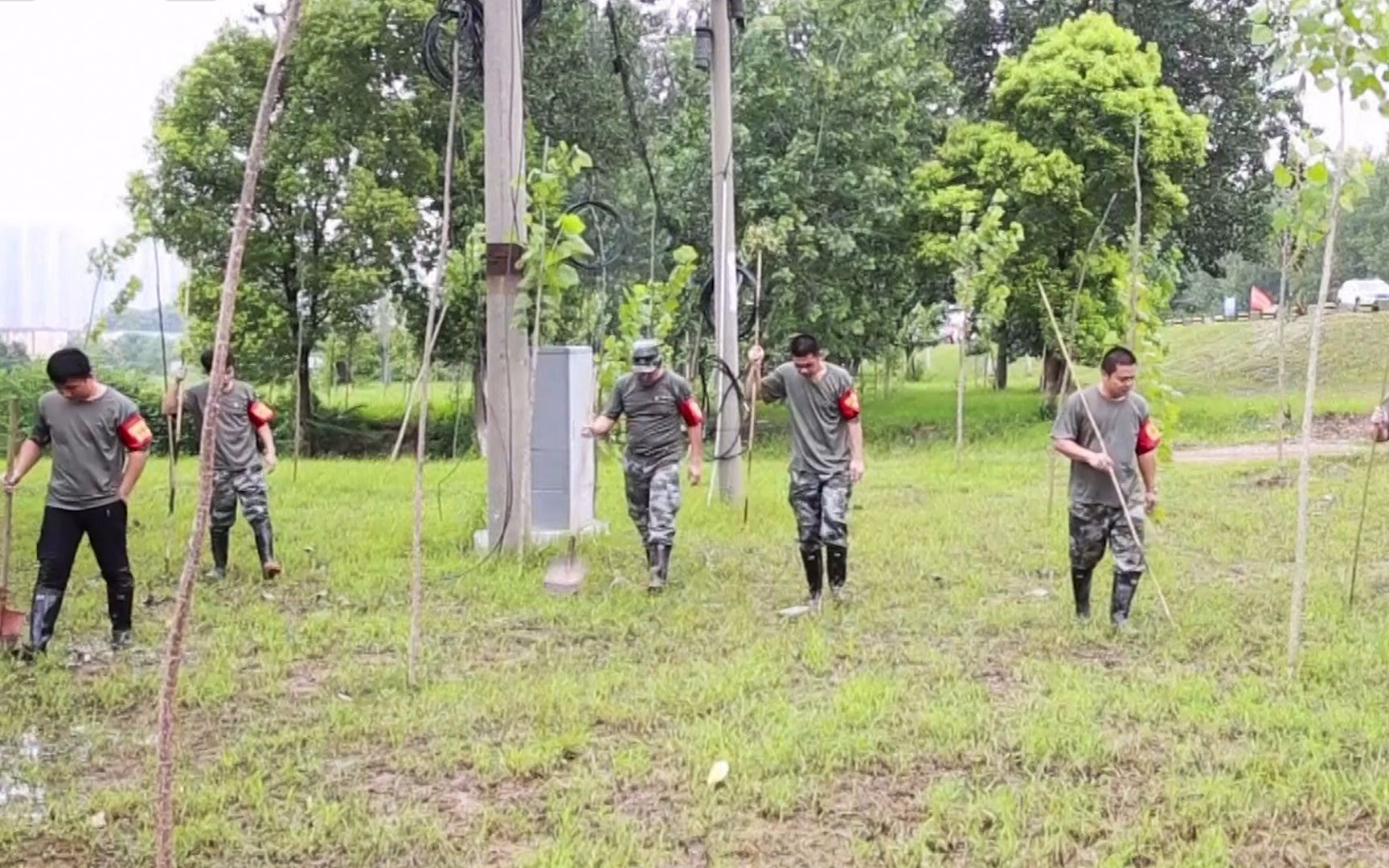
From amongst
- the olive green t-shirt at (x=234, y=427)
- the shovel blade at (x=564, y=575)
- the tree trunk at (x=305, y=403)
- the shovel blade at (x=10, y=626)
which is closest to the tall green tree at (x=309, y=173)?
the tree trunk at (x=305, y=403)

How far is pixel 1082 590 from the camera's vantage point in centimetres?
662

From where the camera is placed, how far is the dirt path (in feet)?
51.2

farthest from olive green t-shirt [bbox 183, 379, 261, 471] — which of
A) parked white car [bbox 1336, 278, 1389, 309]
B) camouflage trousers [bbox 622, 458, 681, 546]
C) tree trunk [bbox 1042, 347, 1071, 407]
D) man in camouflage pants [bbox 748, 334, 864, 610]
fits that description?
parked white car [bbox 1336, 278, 1389, 309]

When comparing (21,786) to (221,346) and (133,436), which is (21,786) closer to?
(133,436)

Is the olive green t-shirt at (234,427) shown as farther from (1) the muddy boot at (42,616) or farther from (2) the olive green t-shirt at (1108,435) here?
(2) the olive green t-shirt at (1108,435)

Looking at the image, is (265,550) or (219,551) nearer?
(265,550)

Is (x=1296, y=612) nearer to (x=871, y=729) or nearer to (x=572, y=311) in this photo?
(x=871, y=729)

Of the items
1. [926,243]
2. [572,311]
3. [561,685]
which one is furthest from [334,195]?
[561,685]

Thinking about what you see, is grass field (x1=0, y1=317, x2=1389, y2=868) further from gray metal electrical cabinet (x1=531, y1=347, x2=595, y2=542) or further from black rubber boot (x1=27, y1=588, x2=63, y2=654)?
gray metal electrical cabinet (x1=531, y1=347, x2=595, y2=542)

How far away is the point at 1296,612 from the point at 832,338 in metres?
14.6

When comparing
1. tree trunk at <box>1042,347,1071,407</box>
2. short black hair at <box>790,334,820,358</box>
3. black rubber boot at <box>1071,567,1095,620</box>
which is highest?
short black hair at <box>790,334,820,358</box>

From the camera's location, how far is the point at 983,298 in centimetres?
1986

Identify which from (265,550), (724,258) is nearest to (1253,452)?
(724,258)

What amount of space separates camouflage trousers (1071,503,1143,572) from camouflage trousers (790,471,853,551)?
1235mm
